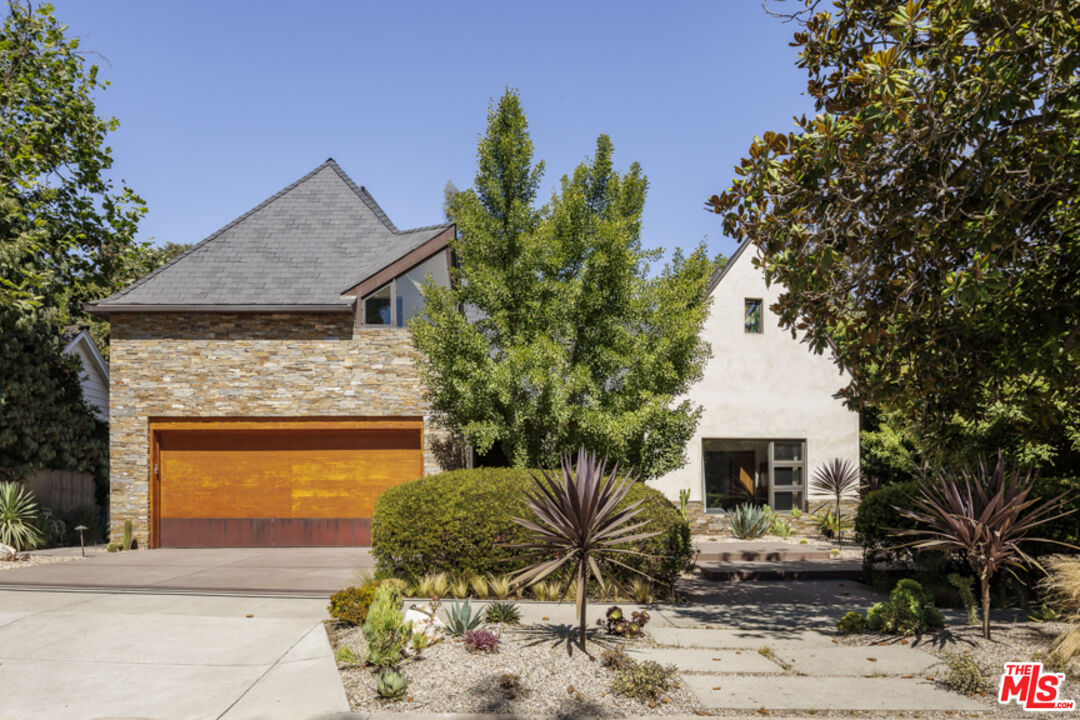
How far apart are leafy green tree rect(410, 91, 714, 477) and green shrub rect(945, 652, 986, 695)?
6310 mm

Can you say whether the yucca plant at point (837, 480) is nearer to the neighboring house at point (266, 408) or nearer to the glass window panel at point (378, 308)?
the neighboring house at point (266, 408)

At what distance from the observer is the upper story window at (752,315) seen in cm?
1855

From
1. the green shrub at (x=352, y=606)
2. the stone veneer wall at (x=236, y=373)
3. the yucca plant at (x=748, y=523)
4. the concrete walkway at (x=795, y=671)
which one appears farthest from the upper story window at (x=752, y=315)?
the green shrub at (x=352, y=606)

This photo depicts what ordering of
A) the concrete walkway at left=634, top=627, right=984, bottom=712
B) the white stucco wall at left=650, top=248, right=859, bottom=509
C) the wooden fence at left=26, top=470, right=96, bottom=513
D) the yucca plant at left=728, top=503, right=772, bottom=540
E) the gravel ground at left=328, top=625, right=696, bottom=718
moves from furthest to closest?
the white stucco wall at left=650, top=248, right=859, bottom=509 → the wooden fence at left=26, top=470, right=96, bottom=513 → the yucca plant at left=728, top=503, right=772, bottom=540 → the concrete walkway at left=634, top=627, right=984, bottom=712 → the gravel ground at left=328, top=625, right=696, bottom=718

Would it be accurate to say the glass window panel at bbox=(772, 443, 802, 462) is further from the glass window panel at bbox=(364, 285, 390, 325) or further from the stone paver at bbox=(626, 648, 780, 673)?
the stone paver at bbox=(626, 648, 780, 673)

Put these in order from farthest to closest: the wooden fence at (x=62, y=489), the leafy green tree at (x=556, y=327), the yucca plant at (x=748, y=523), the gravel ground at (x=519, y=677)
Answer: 1. the wooden fence at (x=62, y=489)
2. the yucca plant at (x=748, y=523)
3. the leafy green tree at (x=556, y=327)
4. the gravel ground at (x=519, y=677)

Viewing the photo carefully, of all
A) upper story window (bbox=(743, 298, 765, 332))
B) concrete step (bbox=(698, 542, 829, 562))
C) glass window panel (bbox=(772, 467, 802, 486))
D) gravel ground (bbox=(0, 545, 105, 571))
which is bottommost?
concrete step (bbox=(698, 542, 829, 562))

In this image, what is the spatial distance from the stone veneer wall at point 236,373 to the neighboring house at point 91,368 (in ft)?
28.0

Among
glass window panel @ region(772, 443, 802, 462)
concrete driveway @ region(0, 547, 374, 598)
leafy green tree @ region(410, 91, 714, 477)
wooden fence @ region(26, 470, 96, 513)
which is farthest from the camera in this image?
glass window panel @ region(772, 443, 802, 462)

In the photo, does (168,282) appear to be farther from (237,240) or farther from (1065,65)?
(1065,65)

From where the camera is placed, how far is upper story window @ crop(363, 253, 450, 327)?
48.0ft

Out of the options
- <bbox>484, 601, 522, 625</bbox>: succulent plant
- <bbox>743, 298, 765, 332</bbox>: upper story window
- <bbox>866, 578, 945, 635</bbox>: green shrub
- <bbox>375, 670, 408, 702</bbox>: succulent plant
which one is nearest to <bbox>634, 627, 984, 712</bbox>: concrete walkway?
<bbox>866, 578, 945, 635</bbox>: green shrub

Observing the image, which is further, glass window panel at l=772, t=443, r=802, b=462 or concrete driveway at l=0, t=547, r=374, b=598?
glass window panel at l=772, t=443, r=802, b=462

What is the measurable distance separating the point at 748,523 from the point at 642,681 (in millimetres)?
11917
